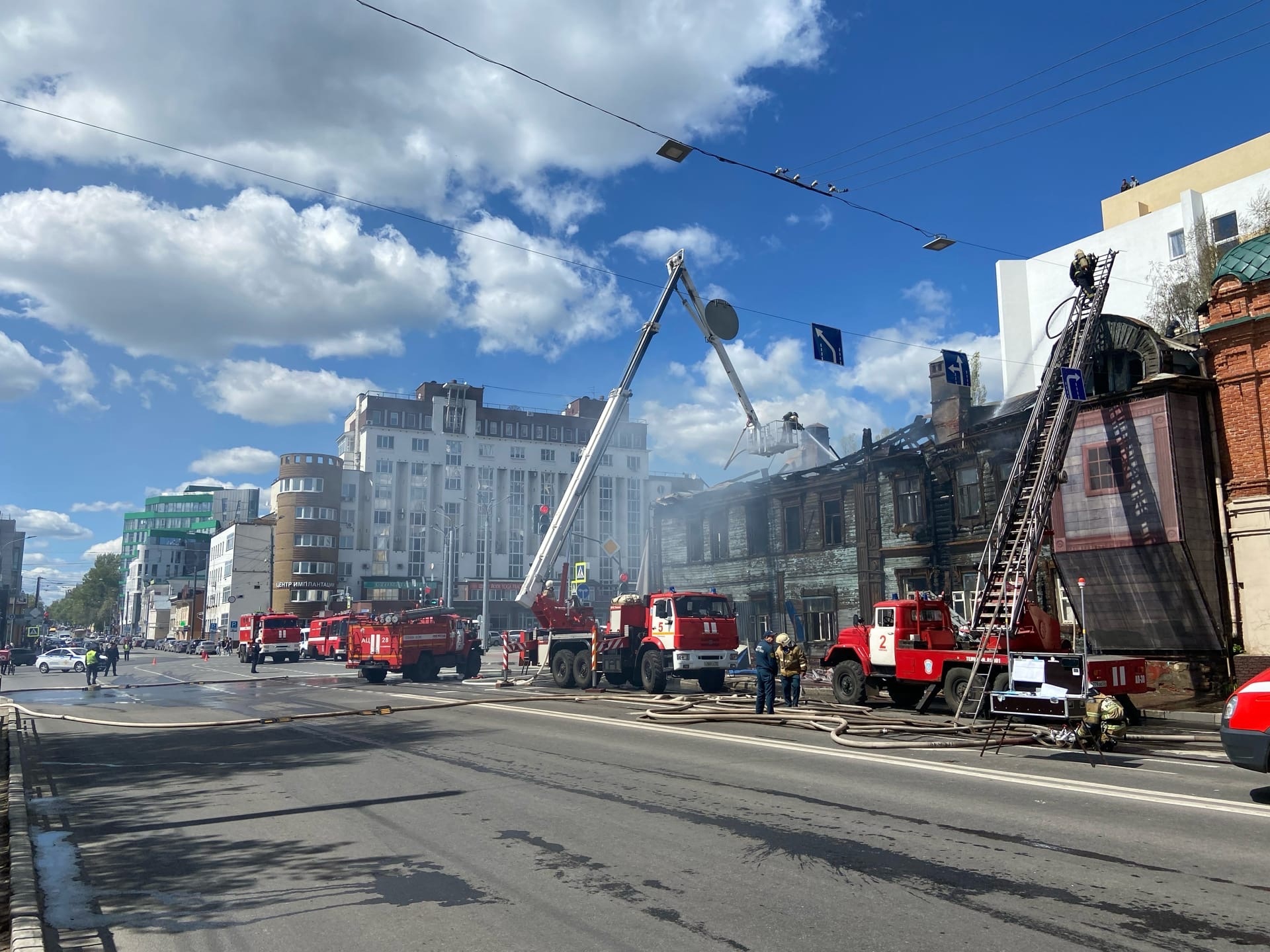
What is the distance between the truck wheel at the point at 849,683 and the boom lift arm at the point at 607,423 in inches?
416

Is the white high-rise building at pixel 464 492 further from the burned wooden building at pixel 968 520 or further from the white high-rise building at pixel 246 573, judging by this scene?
the burned wooden building at pixel 968 520

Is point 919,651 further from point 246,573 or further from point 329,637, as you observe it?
point 246,573

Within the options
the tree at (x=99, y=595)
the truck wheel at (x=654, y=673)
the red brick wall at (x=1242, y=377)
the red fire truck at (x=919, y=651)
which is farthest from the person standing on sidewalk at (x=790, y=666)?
the tree at (x=99, y=595)

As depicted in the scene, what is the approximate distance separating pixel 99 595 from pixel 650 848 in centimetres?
17438

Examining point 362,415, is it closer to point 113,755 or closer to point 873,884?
point 113,755

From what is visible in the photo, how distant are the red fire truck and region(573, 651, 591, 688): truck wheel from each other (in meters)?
7.25

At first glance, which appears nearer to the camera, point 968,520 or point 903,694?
point 903,694

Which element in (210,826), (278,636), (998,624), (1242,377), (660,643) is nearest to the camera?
(210,826)

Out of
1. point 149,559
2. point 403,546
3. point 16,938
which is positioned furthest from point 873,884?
point 149,559

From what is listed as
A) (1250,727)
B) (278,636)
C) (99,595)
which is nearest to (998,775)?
(1250,727)

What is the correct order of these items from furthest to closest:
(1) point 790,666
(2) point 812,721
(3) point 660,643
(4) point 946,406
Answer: (4) point 946,406 → (3) point 660,643 → (1) point 790,666 → (2) point 812,721

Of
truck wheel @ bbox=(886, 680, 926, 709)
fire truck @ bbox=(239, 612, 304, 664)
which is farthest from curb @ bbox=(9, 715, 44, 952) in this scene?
fire truck @ bbox=(239, 612, 304, 664)

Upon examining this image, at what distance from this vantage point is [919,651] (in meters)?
17.4

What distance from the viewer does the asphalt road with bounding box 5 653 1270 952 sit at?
502 centimetres
